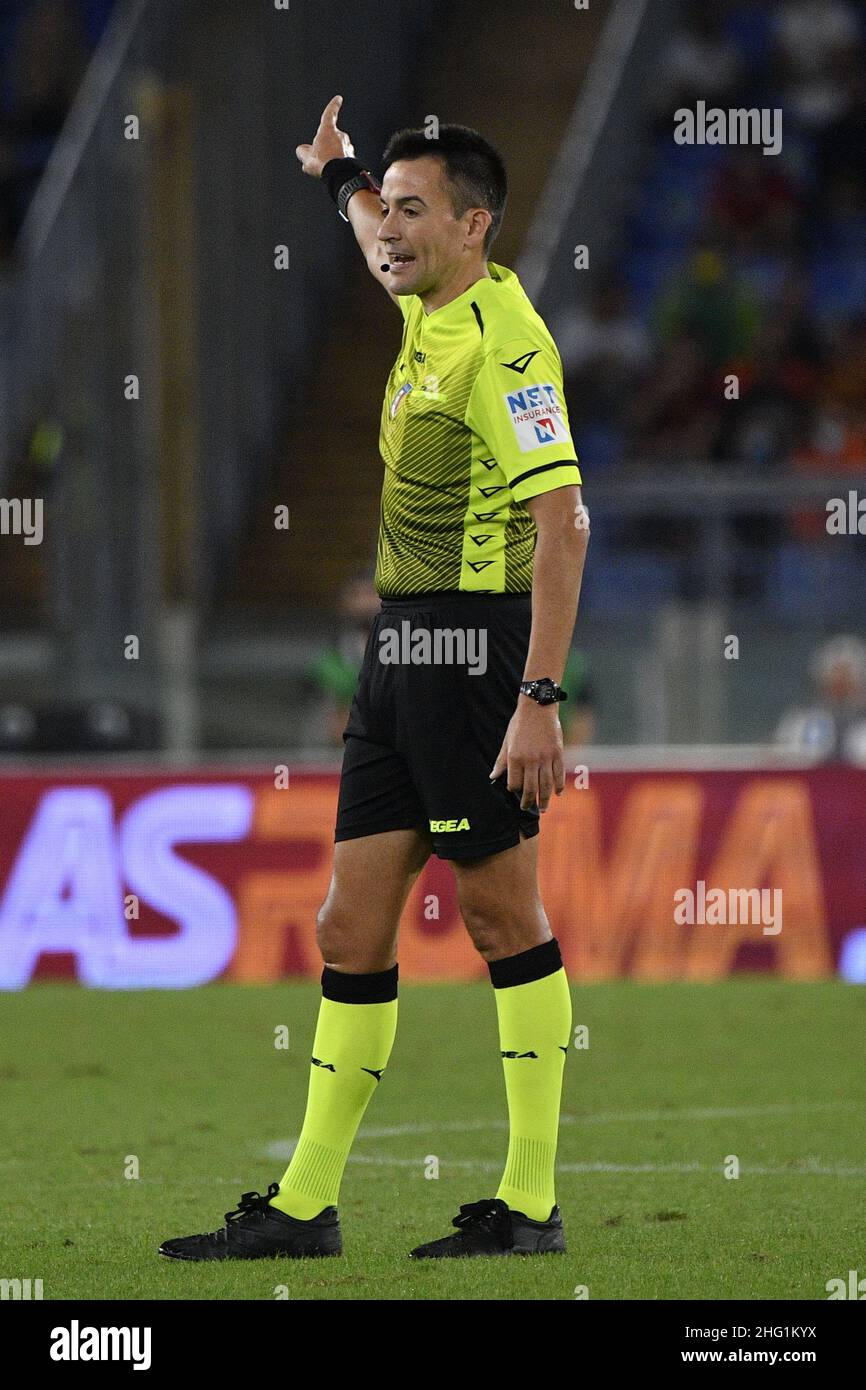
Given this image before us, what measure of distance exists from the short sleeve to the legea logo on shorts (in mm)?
325

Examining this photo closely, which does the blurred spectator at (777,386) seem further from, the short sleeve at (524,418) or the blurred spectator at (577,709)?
the short sleeve at (524,418)

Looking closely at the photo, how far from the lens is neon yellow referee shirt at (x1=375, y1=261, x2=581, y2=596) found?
4.70 metres

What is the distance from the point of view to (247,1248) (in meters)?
4.87

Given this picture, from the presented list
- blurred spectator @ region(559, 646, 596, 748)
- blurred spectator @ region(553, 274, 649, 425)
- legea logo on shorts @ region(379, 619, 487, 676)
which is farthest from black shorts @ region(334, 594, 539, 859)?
blurred spectator @ region(553, 274, 649, 425)

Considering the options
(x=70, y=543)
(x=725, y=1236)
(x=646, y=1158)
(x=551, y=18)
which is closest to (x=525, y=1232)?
(x=725, y=1236)

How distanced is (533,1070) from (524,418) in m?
1.38

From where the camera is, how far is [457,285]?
4.90m

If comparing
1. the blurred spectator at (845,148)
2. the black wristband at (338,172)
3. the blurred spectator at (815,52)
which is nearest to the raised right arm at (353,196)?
the black wristband at (338,172)

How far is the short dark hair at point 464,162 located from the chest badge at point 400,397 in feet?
1.10

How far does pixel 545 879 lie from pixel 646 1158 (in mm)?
4418

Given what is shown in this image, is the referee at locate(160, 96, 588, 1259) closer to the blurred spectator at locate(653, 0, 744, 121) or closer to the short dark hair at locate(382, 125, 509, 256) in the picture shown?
the short dark hair at locate(382, 125, 509, 256)

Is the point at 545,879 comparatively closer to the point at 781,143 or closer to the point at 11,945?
the point at 11,945

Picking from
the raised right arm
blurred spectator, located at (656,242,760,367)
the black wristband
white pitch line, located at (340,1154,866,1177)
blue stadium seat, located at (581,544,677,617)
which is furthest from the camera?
blurred spectator, located at (656,242,760,367)

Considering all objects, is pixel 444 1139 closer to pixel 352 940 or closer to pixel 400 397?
pixel 352 940
